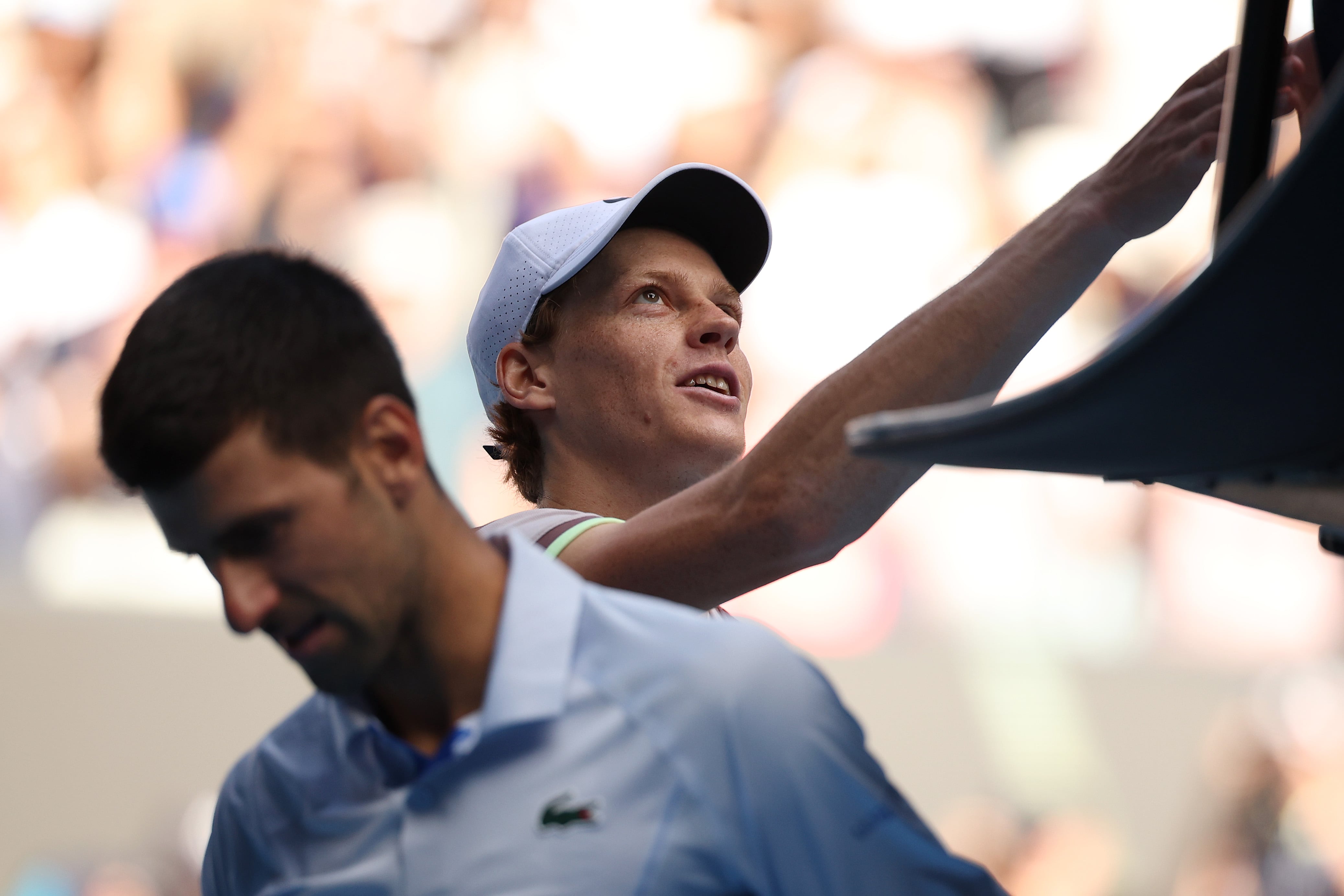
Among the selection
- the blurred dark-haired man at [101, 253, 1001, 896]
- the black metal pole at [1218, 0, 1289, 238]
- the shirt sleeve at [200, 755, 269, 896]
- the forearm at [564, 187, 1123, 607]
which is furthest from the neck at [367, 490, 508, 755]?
the black metal pole at [1218, 0, 1289, 238]

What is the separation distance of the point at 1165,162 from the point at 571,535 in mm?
611

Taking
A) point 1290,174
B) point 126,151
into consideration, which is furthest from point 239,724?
point 1290,174

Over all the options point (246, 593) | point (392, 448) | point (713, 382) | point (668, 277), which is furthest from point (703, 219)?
point (246, 593)

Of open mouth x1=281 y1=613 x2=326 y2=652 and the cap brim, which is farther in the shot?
the cap brim

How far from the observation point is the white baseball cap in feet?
5.13

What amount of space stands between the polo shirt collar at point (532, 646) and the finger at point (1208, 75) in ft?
1.81

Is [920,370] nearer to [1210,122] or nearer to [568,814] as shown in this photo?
[1210,122]

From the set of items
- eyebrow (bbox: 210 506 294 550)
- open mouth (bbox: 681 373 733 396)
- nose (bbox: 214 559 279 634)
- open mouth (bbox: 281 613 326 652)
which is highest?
open mouth (bbox: 681 373 733 396)

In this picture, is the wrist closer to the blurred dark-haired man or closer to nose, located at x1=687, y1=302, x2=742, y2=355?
the blurred dark-haired man

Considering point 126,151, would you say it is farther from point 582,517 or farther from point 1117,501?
point 582,517

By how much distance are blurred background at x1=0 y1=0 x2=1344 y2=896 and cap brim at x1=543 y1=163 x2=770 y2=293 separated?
114 inches

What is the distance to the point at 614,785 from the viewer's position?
2.72ft

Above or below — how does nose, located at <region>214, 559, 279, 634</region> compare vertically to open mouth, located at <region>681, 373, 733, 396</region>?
below

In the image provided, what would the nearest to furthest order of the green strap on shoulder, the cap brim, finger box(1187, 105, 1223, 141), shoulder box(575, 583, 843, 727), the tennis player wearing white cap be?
shoulder box(575, 583, 843, 727) → finger box(1187, 105, 1223, 141) → the tennis player wearing white cap → the green strap on shoulder → the cap brim
